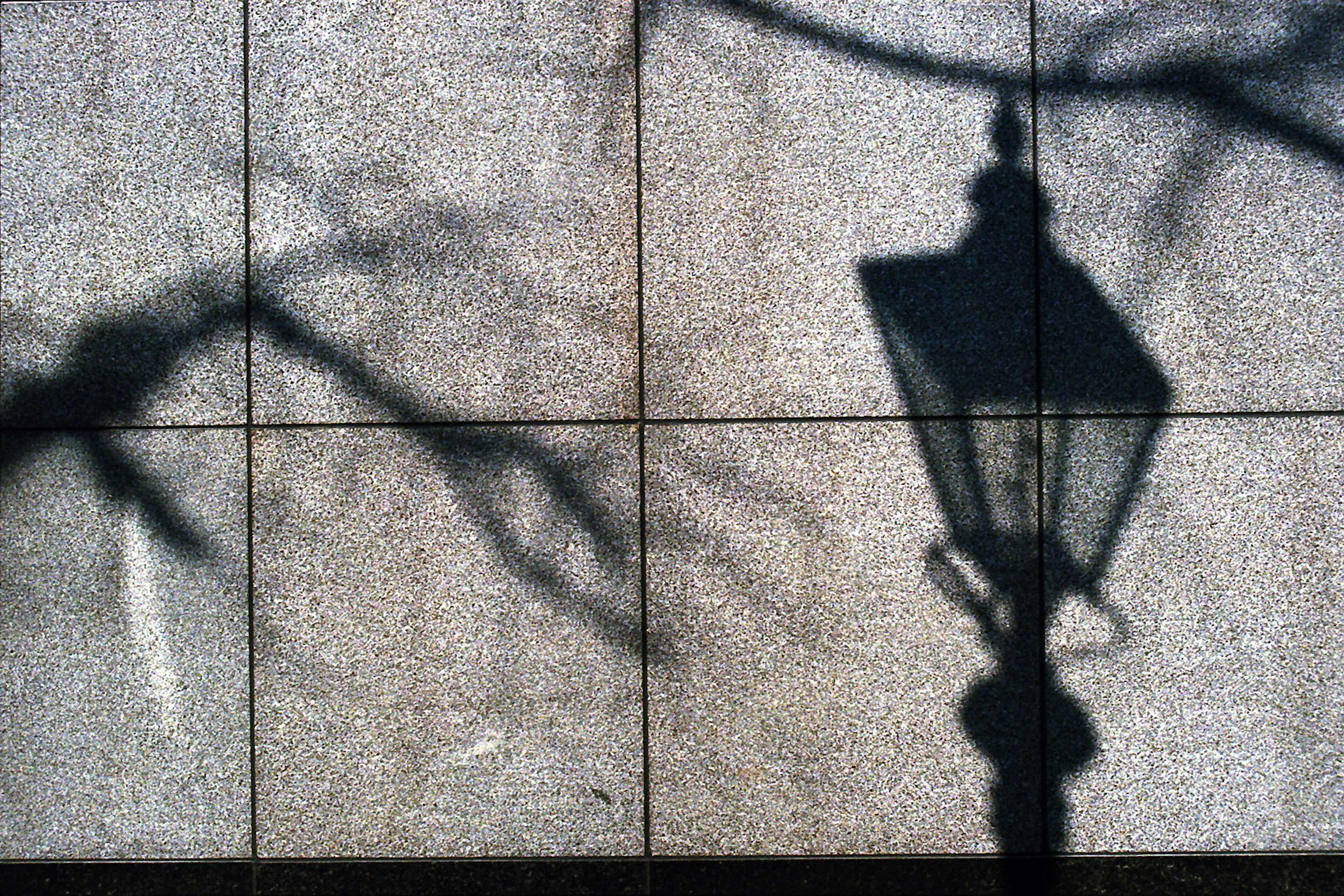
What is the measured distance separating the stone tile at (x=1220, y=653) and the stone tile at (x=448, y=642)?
2.00m

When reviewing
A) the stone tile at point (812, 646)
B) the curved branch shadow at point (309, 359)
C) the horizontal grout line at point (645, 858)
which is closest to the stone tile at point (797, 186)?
the stone tile at point (812, 646)

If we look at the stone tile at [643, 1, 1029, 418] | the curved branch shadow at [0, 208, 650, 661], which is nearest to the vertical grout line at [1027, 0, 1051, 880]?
the stone tile at [643, 1, 1029, 418]

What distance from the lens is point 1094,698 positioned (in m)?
3.63

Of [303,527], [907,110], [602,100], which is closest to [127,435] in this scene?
[303,527]

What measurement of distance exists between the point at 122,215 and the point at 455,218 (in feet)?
5.03

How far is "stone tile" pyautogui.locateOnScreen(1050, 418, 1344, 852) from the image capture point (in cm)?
362

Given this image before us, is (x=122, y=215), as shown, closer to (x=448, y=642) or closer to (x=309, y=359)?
(x=309, y=359)

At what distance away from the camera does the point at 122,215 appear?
12.7ft

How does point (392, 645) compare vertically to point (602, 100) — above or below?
below

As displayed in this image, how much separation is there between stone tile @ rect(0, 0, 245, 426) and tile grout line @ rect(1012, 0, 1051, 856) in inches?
138

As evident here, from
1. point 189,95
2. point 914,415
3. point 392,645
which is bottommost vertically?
point 392,645

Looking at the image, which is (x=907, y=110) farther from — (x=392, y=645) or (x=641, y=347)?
(x=392, y=645)

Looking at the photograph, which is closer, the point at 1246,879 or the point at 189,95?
the point at 1246,879

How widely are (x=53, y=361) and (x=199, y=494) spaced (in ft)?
3.04
